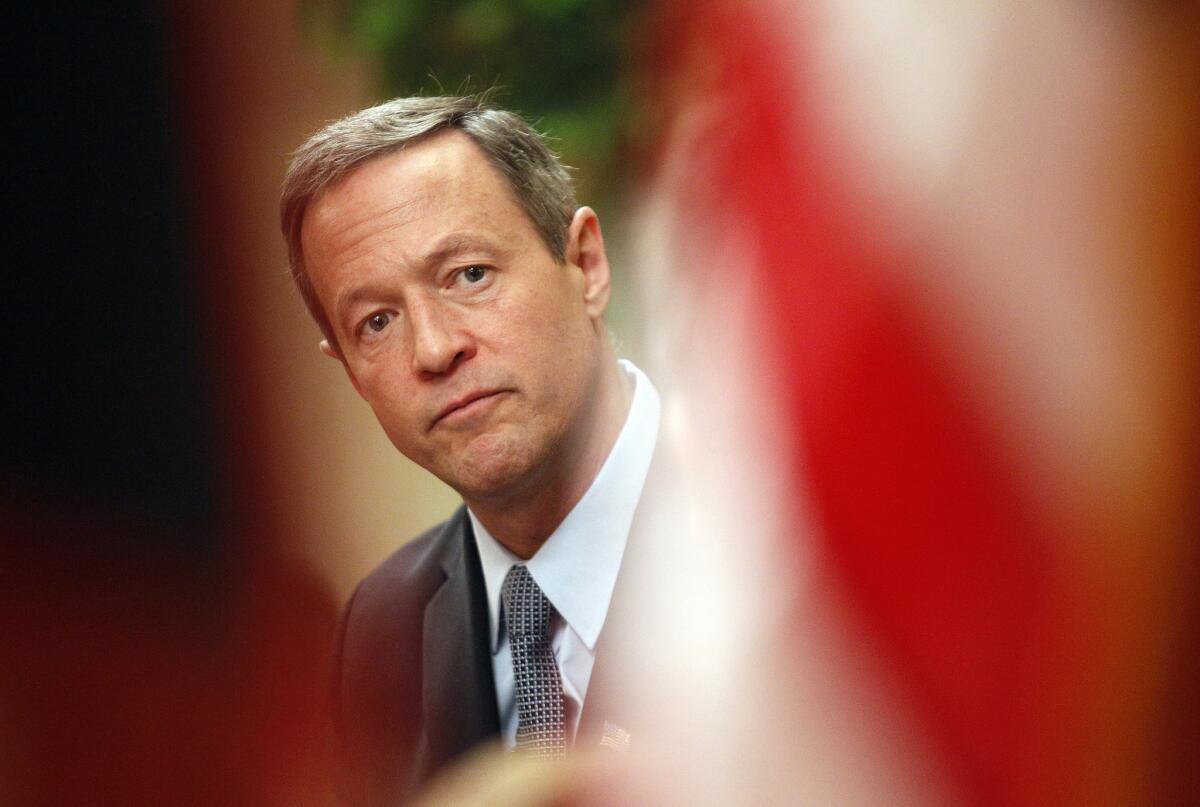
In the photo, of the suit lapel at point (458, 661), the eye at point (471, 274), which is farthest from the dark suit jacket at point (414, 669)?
the eye at point (471, 274)

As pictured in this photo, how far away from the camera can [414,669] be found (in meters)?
0.52

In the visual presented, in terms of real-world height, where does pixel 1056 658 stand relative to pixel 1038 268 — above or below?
below

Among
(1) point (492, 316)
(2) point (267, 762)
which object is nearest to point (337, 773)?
(2) point (267, 762)

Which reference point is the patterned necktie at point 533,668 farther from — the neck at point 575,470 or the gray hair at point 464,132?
the gray hair at point 464,132

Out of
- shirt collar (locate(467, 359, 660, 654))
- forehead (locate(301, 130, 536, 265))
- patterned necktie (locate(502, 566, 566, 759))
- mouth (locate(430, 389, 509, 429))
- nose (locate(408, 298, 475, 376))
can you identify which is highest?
forehead (locate(301, 130, 536, 265))

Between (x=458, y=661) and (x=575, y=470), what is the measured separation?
0.11 meters

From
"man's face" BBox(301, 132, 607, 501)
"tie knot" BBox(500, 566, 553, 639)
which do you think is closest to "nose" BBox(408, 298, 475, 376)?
"man's face" BBox(301, 132, 607, 501)

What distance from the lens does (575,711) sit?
491 mm

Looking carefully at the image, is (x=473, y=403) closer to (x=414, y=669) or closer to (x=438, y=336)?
(x=438, y=336)

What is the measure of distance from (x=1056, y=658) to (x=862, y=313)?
160 millimetres

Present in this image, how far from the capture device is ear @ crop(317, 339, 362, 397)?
50 centimetres

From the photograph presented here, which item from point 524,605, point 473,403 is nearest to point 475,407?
point 473,403

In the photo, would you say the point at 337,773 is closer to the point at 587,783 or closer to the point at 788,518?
the point at 587,783

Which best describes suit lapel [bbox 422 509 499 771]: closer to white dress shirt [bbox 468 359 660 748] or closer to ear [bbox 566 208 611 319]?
white dress shirt [bbox 468 359 660 748]
